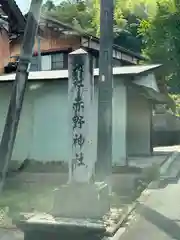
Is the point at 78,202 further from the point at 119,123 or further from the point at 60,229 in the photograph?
the point at 119,123

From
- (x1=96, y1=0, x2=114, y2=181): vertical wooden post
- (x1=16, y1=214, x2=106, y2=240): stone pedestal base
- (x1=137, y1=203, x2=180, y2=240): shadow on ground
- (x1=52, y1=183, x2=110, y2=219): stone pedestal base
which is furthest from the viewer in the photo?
(x1=96, y1=0, x2=114, y2=181): vertical wooden post

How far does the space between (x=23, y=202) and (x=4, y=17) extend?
442 inches

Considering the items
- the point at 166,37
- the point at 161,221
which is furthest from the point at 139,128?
the point at 161,221

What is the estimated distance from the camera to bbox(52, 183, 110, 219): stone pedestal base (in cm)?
658

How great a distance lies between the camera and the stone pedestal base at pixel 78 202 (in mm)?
6582

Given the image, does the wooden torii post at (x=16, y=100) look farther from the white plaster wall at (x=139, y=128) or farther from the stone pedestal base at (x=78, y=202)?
the white plaster wall at (x=139, y=128)

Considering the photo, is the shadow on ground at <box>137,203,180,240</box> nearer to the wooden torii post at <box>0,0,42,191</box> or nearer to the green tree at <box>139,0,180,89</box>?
the wooden torii post at <box>0,0,42,191</box>

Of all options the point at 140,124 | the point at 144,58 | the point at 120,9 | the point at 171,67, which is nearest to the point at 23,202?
the point at 140,124

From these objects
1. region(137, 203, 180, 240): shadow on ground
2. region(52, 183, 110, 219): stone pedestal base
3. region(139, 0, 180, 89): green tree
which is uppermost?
region(139, 0, 180, 89): green tree

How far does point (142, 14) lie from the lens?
31203 mm

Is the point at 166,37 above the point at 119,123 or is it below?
above

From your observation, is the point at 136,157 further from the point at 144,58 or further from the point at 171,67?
the point at 144,58

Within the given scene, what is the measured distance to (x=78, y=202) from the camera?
658 centimetres

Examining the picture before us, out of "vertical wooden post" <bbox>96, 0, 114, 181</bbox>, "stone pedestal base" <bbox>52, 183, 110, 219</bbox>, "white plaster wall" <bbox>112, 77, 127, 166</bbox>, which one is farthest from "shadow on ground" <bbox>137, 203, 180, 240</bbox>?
"white plaster wall" <bbox>112, 77, 127, 166</bbox>
